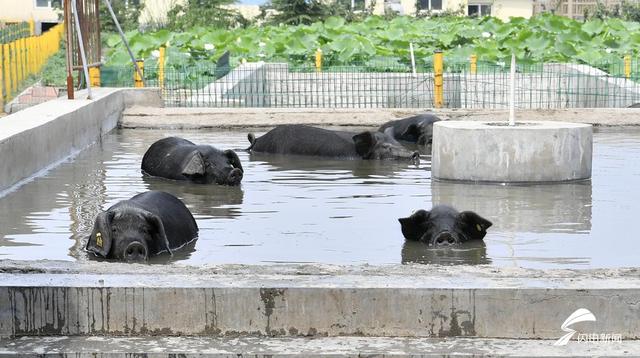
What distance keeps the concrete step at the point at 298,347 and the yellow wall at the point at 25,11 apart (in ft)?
250

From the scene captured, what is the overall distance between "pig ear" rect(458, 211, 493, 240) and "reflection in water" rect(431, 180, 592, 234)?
0.59 m

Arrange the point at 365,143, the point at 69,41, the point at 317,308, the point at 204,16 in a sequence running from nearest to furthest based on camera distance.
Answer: the point at 317,308
the point at 365,143
the point at 69,41
the point at 204,16

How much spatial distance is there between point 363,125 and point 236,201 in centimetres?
761

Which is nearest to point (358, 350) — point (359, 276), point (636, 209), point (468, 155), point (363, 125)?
point (359, 276)

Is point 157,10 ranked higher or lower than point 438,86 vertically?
higher

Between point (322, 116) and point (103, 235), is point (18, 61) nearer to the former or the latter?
point (322, 116)

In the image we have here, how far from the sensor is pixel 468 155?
12555 mm

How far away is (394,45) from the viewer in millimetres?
32656

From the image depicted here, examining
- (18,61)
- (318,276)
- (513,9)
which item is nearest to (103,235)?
(318,276)

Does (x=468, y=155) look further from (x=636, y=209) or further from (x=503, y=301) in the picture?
(x=503, y=301)

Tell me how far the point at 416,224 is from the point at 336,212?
1.59 m

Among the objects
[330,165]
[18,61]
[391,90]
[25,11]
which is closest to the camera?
[330,165]

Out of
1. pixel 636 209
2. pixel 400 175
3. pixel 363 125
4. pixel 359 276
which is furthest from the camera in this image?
pixel 363 125

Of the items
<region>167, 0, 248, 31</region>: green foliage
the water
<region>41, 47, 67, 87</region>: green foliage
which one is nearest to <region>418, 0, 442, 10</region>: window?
<region>167, 0, 248, 31</region>: green foliage
